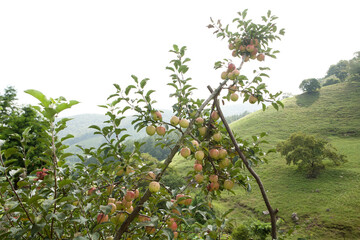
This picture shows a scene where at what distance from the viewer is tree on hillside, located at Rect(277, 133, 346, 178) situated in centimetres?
2005

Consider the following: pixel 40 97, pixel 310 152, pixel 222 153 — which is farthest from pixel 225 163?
pixel 310 152

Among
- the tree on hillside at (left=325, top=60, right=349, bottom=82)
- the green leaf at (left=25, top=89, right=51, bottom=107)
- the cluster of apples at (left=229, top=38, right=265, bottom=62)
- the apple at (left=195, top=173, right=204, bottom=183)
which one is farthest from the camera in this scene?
the tree on hillside at (left=325, top=60, right=349, bottom=82)

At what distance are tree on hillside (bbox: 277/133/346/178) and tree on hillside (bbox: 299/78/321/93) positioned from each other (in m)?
32.2

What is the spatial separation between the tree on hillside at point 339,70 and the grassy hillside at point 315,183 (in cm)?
2265

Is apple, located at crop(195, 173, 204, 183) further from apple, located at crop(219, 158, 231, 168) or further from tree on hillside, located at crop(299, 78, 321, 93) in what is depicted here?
tree on hillside, located at crop(299, 78, 321, 93)

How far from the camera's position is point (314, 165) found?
2123cm

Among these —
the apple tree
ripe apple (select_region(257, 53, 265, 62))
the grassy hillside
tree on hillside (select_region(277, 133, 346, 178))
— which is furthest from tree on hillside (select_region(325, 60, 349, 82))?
the apple tree

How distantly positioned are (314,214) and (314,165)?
736 centimetres

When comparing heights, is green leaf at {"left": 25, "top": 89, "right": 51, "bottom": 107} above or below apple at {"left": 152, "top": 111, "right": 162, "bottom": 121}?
above

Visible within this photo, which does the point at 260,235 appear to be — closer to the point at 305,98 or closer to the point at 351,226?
the point at 351,226

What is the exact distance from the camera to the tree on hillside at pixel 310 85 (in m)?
47.8

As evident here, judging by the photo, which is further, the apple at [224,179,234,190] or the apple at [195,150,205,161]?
the apple at [224,179,234,190]

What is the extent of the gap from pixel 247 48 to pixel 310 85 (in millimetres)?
54600

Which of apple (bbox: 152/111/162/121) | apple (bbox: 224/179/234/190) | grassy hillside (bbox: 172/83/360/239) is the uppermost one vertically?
apple (bbox: 152/111/162/121)
